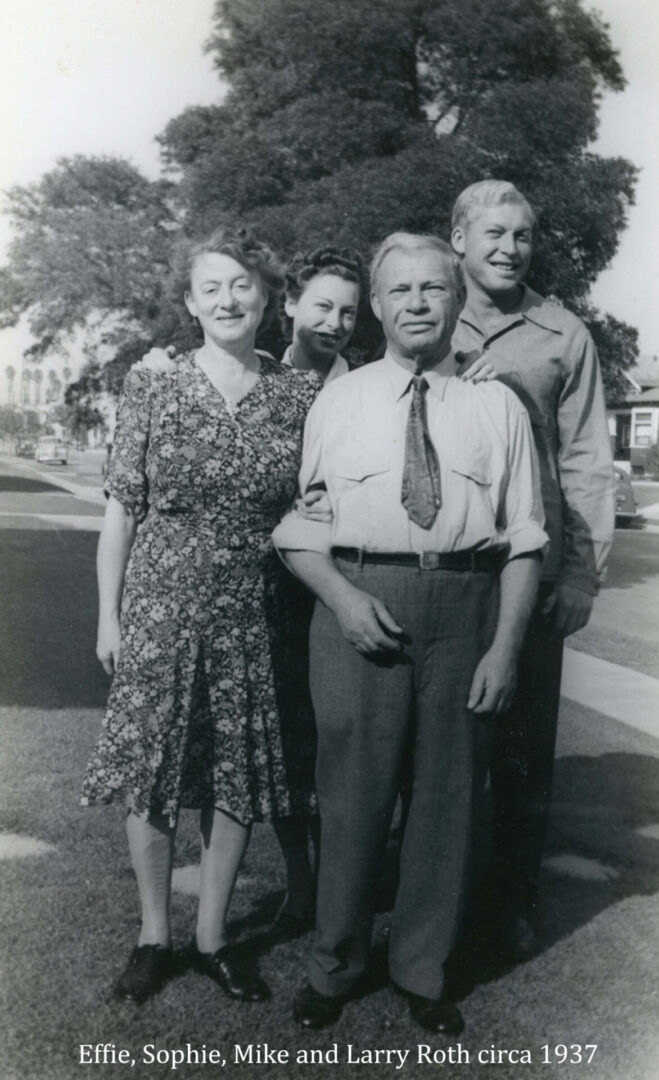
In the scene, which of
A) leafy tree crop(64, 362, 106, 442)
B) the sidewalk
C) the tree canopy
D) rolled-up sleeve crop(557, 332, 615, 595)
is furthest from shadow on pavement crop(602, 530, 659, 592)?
rolled-up sleeve crop(557, 332, 615, 595)

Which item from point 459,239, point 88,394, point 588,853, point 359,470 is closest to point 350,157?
point 88,394

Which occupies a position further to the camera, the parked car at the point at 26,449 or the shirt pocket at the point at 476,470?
the parked car at the point at 26,449

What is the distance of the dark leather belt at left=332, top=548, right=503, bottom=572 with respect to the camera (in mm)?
2365

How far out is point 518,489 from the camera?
8.02 feet

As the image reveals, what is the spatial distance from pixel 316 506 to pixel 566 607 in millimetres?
821

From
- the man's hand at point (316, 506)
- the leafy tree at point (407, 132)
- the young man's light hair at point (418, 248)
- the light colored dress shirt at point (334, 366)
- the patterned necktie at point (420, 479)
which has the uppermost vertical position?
the leafy tree at point (407, 132)

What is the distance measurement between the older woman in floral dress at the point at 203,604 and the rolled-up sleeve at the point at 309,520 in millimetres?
78

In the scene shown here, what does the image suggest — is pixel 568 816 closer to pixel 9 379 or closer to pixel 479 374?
pixel 479 374

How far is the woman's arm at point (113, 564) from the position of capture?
2617 mm

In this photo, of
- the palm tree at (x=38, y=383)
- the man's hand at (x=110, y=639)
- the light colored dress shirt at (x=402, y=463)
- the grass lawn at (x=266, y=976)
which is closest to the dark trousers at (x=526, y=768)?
the grass lawn at (x=266, y=976)

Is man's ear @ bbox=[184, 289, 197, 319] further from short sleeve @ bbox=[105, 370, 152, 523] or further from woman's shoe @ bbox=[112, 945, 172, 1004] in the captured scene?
woman's shoe @ bbox=[112, 945, 172, 1004]

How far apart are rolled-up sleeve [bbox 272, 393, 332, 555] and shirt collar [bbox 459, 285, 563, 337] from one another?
62 cm

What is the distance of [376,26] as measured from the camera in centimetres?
545

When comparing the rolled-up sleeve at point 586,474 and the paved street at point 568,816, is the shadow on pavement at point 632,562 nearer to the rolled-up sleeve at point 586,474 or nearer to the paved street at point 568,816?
the paved street at point 568,816
